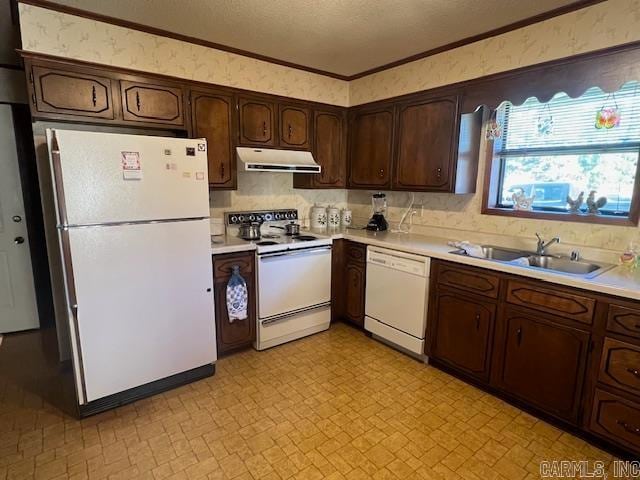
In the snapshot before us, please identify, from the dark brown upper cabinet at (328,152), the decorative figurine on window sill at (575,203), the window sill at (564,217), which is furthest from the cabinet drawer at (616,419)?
the dark brown upper cabinet at (328,152)

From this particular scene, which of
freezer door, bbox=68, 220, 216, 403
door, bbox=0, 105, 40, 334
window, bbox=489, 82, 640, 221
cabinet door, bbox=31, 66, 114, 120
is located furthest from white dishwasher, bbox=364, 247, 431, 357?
door, bbox=0, 105, 40, 334

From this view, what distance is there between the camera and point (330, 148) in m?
3.72

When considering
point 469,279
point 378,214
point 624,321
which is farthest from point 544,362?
point 378,214

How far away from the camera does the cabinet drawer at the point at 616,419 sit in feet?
5.84

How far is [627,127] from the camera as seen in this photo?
2.24m

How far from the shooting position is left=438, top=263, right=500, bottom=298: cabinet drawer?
2.32 meters

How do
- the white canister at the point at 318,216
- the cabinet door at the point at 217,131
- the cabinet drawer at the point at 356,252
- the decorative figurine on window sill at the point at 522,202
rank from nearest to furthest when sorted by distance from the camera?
the decorative figurine on window sill at the point at 522,202
the cabinet door at the point at 217,131
the cabinet drawer at the point at 356,252
the white canister at the point at 318,216

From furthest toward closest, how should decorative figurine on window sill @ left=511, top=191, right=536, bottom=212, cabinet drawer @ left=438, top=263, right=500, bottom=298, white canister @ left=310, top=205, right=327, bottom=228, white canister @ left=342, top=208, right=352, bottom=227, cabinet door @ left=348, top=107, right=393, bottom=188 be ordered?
1. white canister @ left=342, top=208, right=352, bottom=227
2. white canister @ left=310, top=205, right=327, bottom=228
3. cabinet door @ left=348, top=107, right=393, bottom=188
4. decorative figurine on window sill @ left=511, top=191, right=536, bottom=212
5. cabinet drawer @ left=438, top=263, right=500, bottom=298

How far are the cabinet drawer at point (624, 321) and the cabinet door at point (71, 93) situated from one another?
335 cm

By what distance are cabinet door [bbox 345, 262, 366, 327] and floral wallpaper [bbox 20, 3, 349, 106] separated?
1805 millimetres

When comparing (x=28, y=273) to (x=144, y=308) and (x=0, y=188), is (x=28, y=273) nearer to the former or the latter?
(x=0, y=188)

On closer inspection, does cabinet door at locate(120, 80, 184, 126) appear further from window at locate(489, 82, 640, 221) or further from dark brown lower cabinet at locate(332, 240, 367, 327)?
window at locate(489, 82, 640, 221)

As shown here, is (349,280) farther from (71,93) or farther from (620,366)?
(71,93)

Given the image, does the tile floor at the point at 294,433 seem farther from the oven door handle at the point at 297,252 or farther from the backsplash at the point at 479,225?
the backsplash at the point at 479,225
